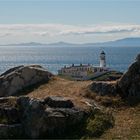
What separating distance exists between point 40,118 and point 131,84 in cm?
512

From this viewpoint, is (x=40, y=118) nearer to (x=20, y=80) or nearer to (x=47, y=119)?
(x=47, y=119)

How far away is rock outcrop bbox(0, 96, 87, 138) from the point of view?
57.0 ft

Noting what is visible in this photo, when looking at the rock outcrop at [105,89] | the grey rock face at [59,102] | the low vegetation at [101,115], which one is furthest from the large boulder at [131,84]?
the grey rock face at [59,102]

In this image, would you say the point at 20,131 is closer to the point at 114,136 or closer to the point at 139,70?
the point at 114,136

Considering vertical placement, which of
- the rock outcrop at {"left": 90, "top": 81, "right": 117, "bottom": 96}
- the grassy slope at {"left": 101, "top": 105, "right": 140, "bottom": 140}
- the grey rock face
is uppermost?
the rock outcrop at {"left": 90, "top": 81, "right": 117, "bottom": 96}

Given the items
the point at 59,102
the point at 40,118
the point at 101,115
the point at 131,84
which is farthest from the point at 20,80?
the point at 101,115

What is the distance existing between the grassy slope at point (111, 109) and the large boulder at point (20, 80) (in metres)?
0.76

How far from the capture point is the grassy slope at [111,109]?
1680cm

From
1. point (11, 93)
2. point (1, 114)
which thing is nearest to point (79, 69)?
point (11, 93)

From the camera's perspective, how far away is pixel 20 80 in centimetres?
2425

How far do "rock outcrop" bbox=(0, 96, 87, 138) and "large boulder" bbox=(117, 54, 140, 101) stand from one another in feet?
11.2

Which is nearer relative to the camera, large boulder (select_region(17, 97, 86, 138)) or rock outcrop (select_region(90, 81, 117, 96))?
large boulder (select_region(17, 97, 86, 138))

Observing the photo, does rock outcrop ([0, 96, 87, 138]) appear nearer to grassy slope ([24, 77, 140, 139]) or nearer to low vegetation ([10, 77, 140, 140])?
low vegetation ([10, 77, 140, 140])

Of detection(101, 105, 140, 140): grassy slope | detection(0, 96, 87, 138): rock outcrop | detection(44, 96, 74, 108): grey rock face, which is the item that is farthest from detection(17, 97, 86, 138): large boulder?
detection(101, 105, 140, 140): grassy slope
